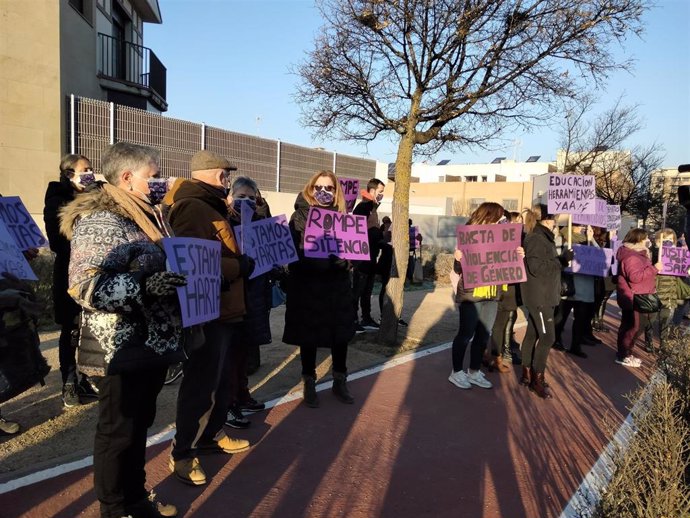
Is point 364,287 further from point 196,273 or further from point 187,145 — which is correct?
point 187,145

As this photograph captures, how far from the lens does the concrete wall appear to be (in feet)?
38.2

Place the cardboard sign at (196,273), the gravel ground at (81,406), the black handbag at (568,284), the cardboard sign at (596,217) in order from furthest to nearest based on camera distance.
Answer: the cardboard sign at (596,217), the black handbag at (568,284), the gravel ground at (81,406), the cardboard sign at (196,273)

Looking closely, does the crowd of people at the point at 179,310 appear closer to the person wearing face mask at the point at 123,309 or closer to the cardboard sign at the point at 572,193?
the person wearing face mask at the point at 123,309

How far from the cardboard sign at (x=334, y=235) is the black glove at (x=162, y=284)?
2319mm

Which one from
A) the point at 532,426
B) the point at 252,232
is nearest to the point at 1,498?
the point at 252,232

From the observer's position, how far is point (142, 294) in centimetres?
234

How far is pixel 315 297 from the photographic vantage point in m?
4.71

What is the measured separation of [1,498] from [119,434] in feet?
3.82

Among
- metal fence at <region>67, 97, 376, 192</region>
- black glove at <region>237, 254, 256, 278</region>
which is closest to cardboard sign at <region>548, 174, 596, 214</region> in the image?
black glove at <region>237, 254, 256, 278</region>

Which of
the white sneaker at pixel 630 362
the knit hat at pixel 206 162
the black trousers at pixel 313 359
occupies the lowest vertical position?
the white sneaker at pixel 630 362

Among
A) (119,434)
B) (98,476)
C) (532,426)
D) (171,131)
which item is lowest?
(532,426)

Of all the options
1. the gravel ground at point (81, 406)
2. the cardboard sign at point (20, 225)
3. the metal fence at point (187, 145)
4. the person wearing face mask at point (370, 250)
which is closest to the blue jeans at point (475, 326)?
the gravel ground at point (81, 406)

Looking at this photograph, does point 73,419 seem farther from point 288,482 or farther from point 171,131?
point 171,131

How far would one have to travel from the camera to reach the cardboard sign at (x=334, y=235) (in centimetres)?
468
